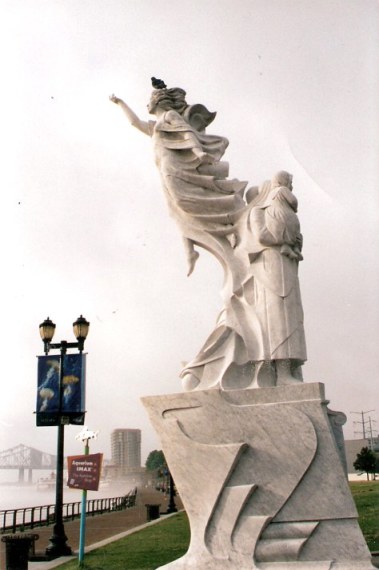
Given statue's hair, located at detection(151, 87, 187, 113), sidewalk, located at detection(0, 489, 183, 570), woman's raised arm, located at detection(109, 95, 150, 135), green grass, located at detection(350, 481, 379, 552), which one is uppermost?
statue's hair, located at detection(151, 87, 187, 113)

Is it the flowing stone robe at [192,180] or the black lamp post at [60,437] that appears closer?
the flowing stone robe at [192,180]

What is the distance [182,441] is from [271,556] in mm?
1585

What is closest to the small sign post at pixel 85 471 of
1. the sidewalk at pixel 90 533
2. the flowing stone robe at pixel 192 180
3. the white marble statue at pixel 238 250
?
the sidewalk at pixel 90 533

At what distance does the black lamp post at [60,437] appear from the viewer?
41.1 ft

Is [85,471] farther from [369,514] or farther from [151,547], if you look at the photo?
[369,514]

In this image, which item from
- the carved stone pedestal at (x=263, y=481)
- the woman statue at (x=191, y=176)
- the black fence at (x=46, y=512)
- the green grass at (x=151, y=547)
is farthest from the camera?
the black fence at (x=46, y=512)

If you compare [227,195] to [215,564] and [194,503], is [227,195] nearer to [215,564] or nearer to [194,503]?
[194,503]

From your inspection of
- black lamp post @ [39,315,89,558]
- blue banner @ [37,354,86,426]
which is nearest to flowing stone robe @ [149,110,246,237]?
black lamp post @ [39,315,89,558]

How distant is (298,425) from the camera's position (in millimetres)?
7512

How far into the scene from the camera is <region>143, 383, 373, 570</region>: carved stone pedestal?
729 cm

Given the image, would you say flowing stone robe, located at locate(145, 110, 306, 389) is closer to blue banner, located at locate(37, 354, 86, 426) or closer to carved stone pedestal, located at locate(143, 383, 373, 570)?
carved stone pedestal, located at locate(143, 383, 373, 570)

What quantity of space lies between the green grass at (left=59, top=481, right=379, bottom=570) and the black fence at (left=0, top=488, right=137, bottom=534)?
12.0ft

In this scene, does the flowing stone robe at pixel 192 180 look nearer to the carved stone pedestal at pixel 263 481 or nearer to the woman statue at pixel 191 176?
the woman statue at pixel 191 176

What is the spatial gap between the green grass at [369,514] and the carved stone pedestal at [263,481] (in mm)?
3961
